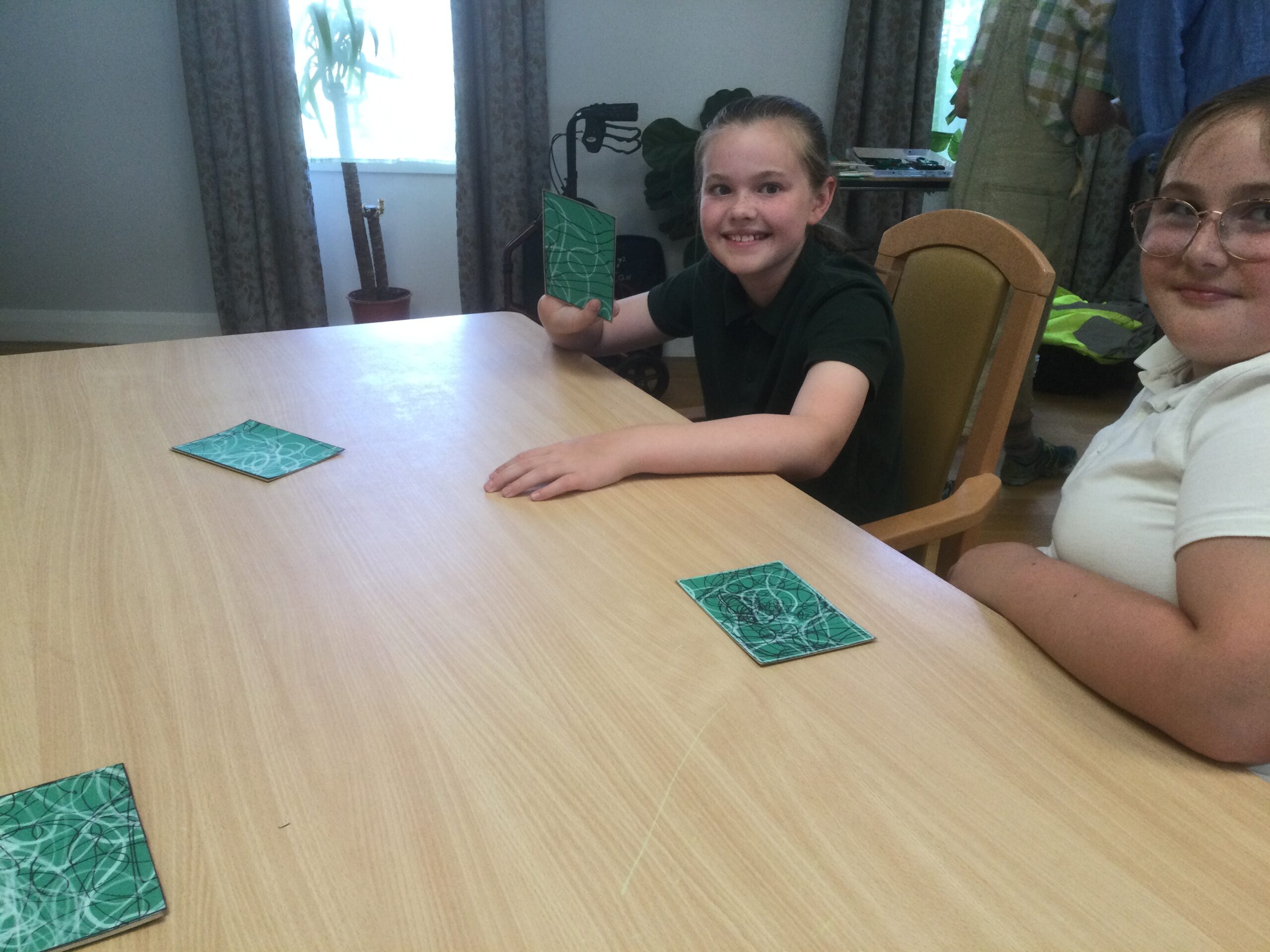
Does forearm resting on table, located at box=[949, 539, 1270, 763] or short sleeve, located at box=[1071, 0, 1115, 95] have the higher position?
short sleeve, located at box=[1071, 0, 1115, 95]

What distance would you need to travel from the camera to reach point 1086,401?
353 centimetres

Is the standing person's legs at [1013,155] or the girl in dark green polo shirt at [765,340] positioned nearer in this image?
the girl in dark green polo shirt at [765,340]

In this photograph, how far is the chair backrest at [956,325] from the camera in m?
1.18

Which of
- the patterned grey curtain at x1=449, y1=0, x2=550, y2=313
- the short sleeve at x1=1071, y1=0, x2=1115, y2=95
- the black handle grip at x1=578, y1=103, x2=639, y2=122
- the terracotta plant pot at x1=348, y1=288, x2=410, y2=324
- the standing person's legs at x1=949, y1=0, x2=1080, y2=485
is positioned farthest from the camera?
the terracotta plant pot at x1=348, y1=288, x2=410, y2=324

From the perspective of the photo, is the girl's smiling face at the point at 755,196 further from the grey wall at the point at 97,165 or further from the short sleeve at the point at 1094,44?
the grey wall at the point at 97,165

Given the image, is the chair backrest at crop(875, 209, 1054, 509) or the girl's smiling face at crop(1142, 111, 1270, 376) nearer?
the girl's smiling face at crop(1142, 111, 1270, 376)

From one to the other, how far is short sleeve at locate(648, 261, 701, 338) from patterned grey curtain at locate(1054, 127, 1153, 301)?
9.47 feet

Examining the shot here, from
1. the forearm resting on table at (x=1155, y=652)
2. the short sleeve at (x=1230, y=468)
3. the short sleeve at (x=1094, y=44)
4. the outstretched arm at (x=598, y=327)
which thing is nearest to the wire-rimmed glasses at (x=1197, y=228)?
the short sleeve at (x=1230, y=468)

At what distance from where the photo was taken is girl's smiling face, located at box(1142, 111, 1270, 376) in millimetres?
672

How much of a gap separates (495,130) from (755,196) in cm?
238

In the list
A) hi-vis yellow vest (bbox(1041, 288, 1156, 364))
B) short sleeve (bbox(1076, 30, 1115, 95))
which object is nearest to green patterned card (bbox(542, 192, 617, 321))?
short sleeve (bbox(1076, 30, 1115, 95))

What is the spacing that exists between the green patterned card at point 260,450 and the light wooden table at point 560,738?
42 millimetres

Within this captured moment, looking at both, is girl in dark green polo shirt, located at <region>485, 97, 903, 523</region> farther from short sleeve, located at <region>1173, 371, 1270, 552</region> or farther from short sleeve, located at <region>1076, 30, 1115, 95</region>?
short sleeve, located at <region>1076, 30, 1115, 95</region>

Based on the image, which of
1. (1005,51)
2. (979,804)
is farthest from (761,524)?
(1005,51)
